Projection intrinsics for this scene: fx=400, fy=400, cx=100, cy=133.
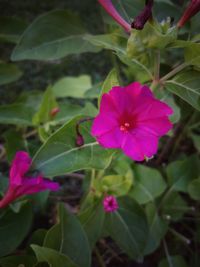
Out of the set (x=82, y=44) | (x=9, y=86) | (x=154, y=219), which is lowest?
(x=154, y=219)

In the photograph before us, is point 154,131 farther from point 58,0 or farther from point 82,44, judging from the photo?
point 58,0

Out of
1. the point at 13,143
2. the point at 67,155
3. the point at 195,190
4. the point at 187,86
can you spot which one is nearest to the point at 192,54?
the point at 187,86

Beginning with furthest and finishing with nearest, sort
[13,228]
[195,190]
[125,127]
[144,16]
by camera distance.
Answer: [195,190]
[13,228]
[125,127]
[144,16]

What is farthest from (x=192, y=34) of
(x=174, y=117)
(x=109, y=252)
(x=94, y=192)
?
(x=109, y=252)

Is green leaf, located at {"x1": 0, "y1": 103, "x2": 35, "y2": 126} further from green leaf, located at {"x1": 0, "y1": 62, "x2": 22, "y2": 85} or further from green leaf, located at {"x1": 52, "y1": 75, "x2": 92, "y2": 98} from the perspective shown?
green leaf, located at {"x1": 52, "y1": 75, "x2": 92, "y2": 98}

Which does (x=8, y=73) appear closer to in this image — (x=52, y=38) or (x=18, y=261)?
(x=52, y=38)

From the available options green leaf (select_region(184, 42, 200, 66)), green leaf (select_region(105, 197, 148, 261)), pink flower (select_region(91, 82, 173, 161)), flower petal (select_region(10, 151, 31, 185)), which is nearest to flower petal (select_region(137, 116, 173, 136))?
pink flower (select_region(91, 82, 173, 161))

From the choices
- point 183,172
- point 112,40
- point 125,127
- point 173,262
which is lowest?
point 173,262
